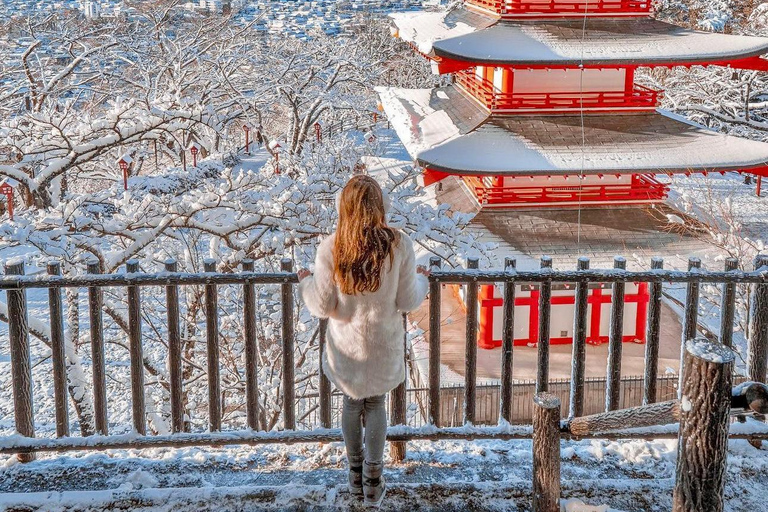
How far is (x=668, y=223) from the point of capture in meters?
12.9

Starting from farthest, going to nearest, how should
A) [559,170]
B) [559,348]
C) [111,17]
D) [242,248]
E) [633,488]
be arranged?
[111,17] < [559,348] < [559,170] < [242,248] < [633,488]

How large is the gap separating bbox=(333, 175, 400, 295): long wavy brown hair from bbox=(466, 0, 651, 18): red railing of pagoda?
1021cm

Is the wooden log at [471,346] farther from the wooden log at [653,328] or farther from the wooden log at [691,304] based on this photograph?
the wooden log at [691,304]

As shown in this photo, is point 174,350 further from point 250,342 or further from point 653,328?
point 653,328

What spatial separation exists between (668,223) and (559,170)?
2.77 metres

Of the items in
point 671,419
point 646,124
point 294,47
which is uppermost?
point 294,47

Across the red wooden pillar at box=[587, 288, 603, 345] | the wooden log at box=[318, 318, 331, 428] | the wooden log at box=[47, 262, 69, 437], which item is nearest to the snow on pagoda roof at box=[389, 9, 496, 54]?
the red wooden pillar at box=[587, 288, 603, 345]

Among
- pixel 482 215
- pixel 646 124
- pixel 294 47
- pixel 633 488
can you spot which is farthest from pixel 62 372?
pixel 294 47

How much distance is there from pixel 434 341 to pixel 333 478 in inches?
33.9

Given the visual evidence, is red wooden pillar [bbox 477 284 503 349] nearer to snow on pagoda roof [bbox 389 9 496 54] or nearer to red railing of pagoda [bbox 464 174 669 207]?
red railing of pagoda [bbox 464 174 669 207]

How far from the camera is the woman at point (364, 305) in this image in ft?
10.0

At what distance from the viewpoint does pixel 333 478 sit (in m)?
3.69

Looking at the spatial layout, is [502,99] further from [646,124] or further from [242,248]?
[242,248]

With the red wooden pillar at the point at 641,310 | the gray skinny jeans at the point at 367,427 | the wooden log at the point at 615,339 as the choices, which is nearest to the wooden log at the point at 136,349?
the gray skinny jeans at the point at 367,427
